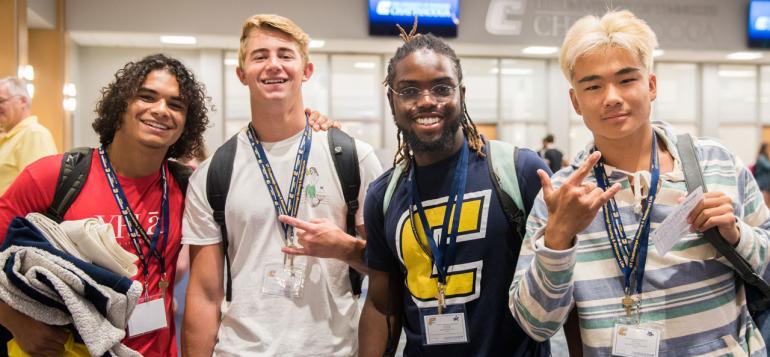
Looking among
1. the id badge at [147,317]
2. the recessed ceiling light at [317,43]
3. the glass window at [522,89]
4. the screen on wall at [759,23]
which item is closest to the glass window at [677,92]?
the screen on wall at [759,23]

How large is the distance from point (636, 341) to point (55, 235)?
1717 mm

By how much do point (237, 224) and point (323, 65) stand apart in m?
9.36

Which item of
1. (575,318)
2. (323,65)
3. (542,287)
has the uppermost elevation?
(323,65)

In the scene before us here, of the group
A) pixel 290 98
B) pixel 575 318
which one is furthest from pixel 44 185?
pixel 575 318

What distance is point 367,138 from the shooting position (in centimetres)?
1132

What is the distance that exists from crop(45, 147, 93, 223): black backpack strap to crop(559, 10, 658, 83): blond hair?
1.67 meters

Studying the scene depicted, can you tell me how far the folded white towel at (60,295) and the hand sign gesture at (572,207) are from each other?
131cm

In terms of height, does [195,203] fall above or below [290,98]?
below

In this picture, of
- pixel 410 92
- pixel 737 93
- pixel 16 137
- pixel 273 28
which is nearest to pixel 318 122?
pixel 273 28

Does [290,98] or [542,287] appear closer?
[542,287]

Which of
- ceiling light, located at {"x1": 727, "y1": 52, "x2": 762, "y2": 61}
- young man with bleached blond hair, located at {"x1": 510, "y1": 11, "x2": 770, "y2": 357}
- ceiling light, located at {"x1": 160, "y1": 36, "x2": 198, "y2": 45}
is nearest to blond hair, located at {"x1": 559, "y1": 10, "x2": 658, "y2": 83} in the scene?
young man with bleached blond hair, located at {"x1": 510, "y1": 11, "x2": 770, "y2": 357}

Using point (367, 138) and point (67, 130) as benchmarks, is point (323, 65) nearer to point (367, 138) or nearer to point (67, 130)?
point (367, 138)

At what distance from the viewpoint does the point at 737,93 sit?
12.6 metres

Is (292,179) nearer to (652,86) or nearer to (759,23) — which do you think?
(652,86)
